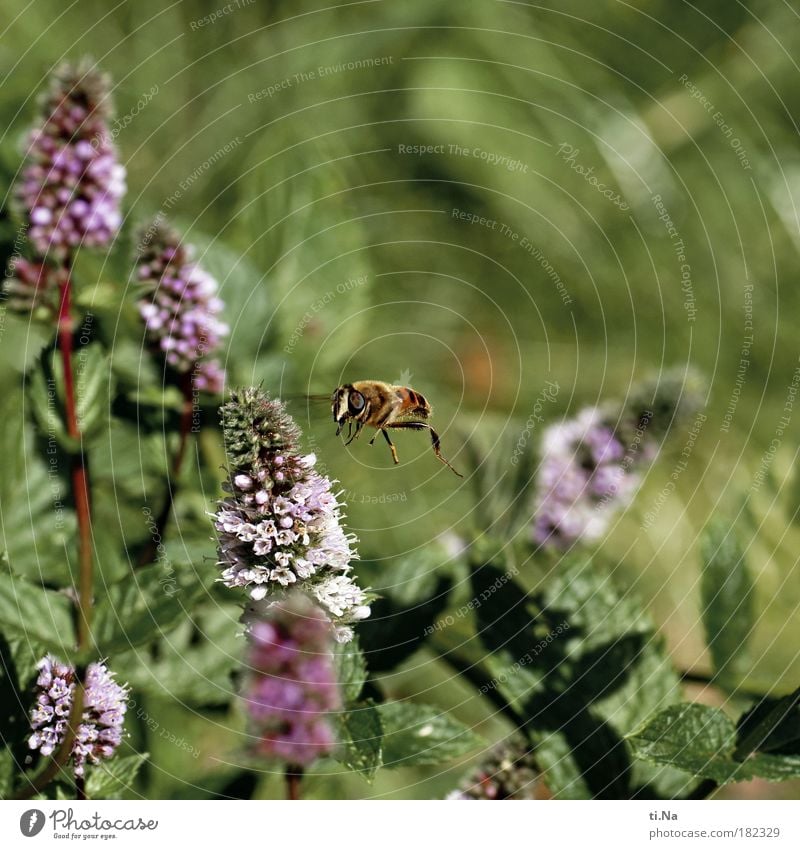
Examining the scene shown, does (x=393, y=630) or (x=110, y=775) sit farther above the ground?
(x=393, y=630)

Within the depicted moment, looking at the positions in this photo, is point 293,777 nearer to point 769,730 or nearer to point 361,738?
point 361,738

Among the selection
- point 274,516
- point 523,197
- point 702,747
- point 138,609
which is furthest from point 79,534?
point 523,197

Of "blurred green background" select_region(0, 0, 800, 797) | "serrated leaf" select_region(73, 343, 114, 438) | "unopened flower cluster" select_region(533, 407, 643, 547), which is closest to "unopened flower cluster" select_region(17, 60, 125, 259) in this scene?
"serrated leaf" select_region(73, 343, 114, 438)

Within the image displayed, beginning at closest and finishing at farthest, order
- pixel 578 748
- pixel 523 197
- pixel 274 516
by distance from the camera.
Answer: pixel 274 516 < pixel 578 748 < pixel 523 197

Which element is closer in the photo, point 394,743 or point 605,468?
point 394,743

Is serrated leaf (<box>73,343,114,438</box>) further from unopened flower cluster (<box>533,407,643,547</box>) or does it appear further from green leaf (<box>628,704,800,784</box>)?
green leaf (<box>628,704,800,784</box>)

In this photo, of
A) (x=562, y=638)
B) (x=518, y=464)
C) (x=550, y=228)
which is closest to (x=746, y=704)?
(x=562, y=638)
